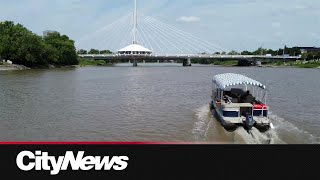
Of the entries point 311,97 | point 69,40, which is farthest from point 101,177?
point 69,40

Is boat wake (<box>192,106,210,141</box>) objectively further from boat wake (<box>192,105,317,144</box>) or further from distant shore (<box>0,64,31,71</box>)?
distant shore (<box>0,64,31,71</box>)

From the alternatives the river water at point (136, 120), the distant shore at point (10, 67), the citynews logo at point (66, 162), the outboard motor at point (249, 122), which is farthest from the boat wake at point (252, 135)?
the distant shore at point (10, 67)

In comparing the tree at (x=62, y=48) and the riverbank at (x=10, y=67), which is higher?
the tree at (x=62, y=48)

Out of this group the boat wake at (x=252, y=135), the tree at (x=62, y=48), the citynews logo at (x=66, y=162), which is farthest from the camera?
the tree at (x=62, y=48)

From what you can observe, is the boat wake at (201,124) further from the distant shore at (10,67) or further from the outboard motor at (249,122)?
the distant shore at (10,67)

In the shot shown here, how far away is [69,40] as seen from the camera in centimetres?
11750

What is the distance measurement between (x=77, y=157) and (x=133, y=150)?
0.91 metres

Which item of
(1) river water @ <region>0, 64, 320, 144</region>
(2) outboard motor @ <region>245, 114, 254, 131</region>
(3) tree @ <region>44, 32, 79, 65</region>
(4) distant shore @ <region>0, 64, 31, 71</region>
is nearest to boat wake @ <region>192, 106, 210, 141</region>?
(1) river water @ <region>0, 64, 320, 144</region>

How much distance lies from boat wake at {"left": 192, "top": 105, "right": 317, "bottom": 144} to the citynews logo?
10011 mm

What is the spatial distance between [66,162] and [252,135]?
11.3 meters

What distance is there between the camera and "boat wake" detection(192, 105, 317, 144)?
52.3 feet

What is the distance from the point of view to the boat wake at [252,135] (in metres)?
15.9

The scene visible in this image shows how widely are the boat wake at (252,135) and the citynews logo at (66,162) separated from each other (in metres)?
10.0

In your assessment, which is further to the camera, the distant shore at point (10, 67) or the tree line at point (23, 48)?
the tree line at point (23, 48)
